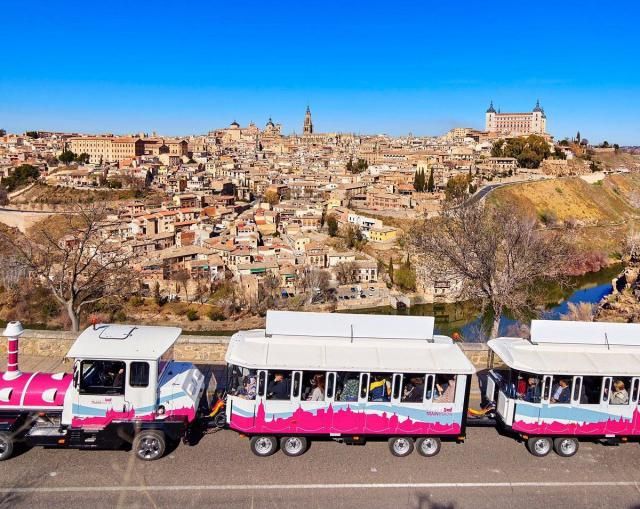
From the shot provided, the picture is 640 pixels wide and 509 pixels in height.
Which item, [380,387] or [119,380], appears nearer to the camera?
[119,380]

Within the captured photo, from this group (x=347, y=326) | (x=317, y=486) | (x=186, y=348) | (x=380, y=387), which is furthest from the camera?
(x=186, y=348)

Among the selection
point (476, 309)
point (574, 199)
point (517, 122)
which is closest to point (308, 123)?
point (517, 122)

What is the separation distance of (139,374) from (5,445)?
1.54 meters

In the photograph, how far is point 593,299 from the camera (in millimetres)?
38469

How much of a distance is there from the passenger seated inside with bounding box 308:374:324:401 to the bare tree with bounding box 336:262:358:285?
37328 mm

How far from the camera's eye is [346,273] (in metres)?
43.8

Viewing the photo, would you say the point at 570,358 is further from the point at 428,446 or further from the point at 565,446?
the point at 428,446

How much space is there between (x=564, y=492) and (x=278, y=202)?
66.7 m

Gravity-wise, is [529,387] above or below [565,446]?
above

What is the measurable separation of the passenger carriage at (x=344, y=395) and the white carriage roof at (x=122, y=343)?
775 millimetres

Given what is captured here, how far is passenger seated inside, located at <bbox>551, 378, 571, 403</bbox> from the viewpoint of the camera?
6.06m

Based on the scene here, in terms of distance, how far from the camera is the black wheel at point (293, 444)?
6012 mm

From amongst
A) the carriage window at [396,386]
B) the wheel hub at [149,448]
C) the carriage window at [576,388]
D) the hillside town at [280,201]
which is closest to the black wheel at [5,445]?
the wheel hub at [149,448]

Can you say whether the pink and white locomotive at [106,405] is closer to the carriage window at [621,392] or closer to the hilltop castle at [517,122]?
the carriage window at [621,392]
